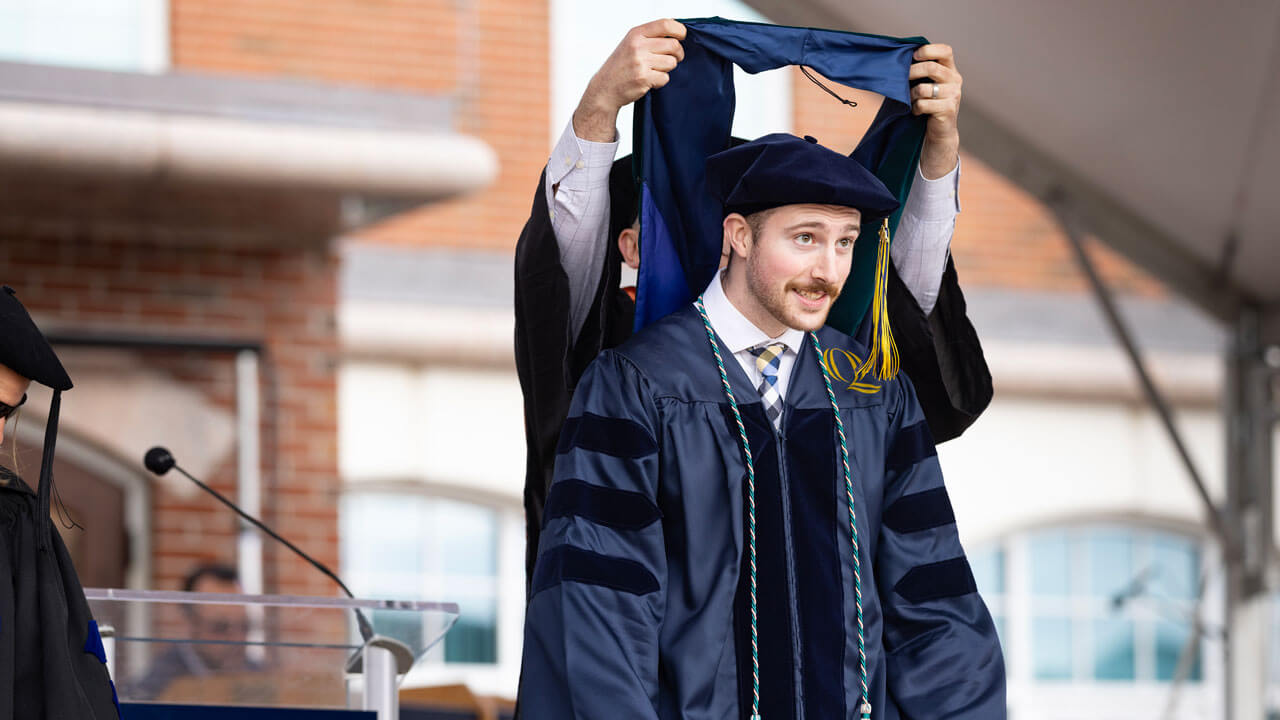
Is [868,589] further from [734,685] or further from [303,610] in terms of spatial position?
[303,610]

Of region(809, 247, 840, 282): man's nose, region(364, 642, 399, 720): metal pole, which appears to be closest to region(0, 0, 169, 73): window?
region(364, 642, 399, 720): metal pole

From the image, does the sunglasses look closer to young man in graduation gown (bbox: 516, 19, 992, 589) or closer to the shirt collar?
young man in graduation gown (bbox: 516, 19, 992, 589)

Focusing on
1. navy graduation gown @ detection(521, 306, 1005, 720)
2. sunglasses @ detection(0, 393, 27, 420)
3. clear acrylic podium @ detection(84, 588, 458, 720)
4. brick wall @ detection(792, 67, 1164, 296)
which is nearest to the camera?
navy graduation gown @ detection(521, 306, 1005, 720)

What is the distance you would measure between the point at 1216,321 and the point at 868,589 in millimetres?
→ 3352

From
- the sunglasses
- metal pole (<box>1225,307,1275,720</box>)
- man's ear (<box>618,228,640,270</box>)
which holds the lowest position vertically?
metal pole (<box>1225,307,1275,720</box>)

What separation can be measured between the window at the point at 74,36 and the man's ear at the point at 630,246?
3.22 m

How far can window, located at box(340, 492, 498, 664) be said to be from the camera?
8570 mm

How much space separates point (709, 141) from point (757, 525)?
66 cm

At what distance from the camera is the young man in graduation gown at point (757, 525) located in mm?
1990

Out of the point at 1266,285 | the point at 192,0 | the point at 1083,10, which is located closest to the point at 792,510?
the point at 1083,10

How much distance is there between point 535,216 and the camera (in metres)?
2.38

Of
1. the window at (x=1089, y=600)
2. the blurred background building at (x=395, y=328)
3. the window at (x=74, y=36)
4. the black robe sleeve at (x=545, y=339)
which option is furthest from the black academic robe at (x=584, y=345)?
the window at (x=1089, y=600)

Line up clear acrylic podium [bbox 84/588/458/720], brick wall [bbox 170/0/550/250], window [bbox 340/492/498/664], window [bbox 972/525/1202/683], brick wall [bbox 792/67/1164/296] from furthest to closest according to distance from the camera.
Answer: window [bbox 972/525/1202/683] < brick wall [bbox 792/67/1164/296] < window [bbox 340/492/498/664] < brick wall [bbox 170/0/550/250] < clear acrylic podium [bbox 84/588/458/720]

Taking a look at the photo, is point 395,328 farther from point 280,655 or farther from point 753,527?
point 753,527
